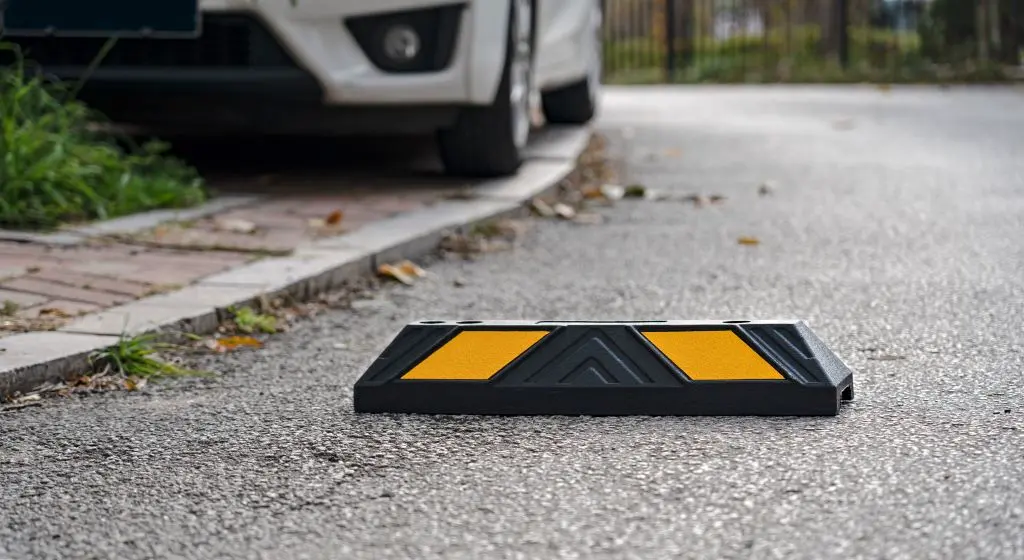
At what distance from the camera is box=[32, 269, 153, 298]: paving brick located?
416 centimetres

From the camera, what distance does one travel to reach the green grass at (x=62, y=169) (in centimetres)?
514

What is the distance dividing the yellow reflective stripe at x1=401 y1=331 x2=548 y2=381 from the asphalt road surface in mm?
113

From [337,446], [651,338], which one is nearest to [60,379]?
[337,446]

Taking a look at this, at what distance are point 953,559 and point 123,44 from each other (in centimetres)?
446

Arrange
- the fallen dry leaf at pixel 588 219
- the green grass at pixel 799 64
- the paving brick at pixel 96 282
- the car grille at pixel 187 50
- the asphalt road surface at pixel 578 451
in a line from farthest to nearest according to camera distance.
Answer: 1. the green grass at pixel 799 64
2. the fallen dry leaf at pixel 588 219
3. the car grille at pixel 187 50
4. the paving brick at pixel 96 282
5. the asphalt road surface at pixel 578 451

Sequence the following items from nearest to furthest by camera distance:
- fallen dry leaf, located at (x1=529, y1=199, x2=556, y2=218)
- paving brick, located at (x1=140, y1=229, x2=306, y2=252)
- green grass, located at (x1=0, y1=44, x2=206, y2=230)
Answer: paving brick, located at (x1=140, y1=229, x2=306, y2=252) < green grass, located at (x1=0, y1=44, x2=206, y2=230) < fallen dry leaf, located at (x1=529, y1=199, x2=556, y2=218)

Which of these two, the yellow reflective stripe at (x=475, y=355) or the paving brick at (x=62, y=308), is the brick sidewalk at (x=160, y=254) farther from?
the yellow reflective stripe at (x=475, y=355)

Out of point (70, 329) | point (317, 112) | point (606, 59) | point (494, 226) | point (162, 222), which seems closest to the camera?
point (70, 329)

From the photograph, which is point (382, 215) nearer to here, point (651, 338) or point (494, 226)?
point (494, 226)

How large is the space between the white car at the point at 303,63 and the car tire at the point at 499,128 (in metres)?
0.02

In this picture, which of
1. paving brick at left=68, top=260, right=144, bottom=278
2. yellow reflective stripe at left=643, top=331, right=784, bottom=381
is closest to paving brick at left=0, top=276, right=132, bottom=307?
paving brick at left=68, top=260, right=144, bottom=278

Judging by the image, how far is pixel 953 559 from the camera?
219cm

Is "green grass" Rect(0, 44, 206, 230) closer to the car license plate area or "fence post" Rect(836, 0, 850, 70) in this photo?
the car license plate area

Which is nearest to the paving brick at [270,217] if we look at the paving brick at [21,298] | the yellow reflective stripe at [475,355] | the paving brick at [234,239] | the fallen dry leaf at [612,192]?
the paving brick at [234,239]
